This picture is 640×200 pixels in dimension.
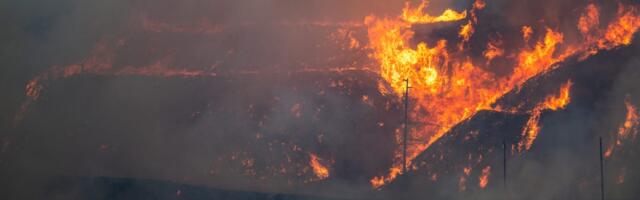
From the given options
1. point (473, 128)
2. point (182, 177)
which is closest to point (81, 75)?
point (182, 177)

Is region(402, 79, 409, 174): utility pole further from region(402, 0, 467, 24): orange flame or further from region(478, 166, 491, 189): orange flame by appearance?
region(402, 0, 467, 24): orange flame

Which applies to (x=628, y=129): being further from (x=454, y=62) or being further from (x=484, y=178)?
(x=454, y=62)

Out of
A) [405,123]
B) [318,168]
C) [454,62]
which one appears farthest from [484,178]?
[318,168]

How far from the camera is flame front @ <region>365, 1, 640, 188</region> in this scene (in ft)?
133

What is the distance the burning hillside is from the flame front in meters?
0.10

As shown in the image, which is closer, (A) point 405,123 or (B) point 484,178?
(B) point 484,178

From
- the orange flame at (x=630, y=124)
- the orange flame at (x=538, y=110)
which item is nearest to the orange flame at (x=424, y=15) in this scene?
the orange flame at (x=538, y=110)

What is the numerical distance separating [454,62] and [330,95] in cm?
913

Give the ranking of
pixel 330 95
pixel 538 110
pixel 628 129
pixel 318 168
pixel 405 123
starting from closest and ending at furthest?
pixel 628 129, pixel 538 110, pixel 405 123, pixel 318 168, pixel 330 95

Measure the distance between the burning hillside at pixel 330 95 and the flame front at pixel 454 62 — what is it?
10 cm

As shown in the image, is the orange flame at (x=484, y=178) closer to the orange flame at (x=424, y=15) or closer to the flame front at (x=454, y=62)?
the flame front at (x=454, y=62)

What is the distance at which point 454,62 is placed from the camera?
43969 millimetres

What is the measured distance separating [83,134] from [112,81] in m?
4.73

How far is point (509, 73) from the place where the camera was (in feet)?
140
